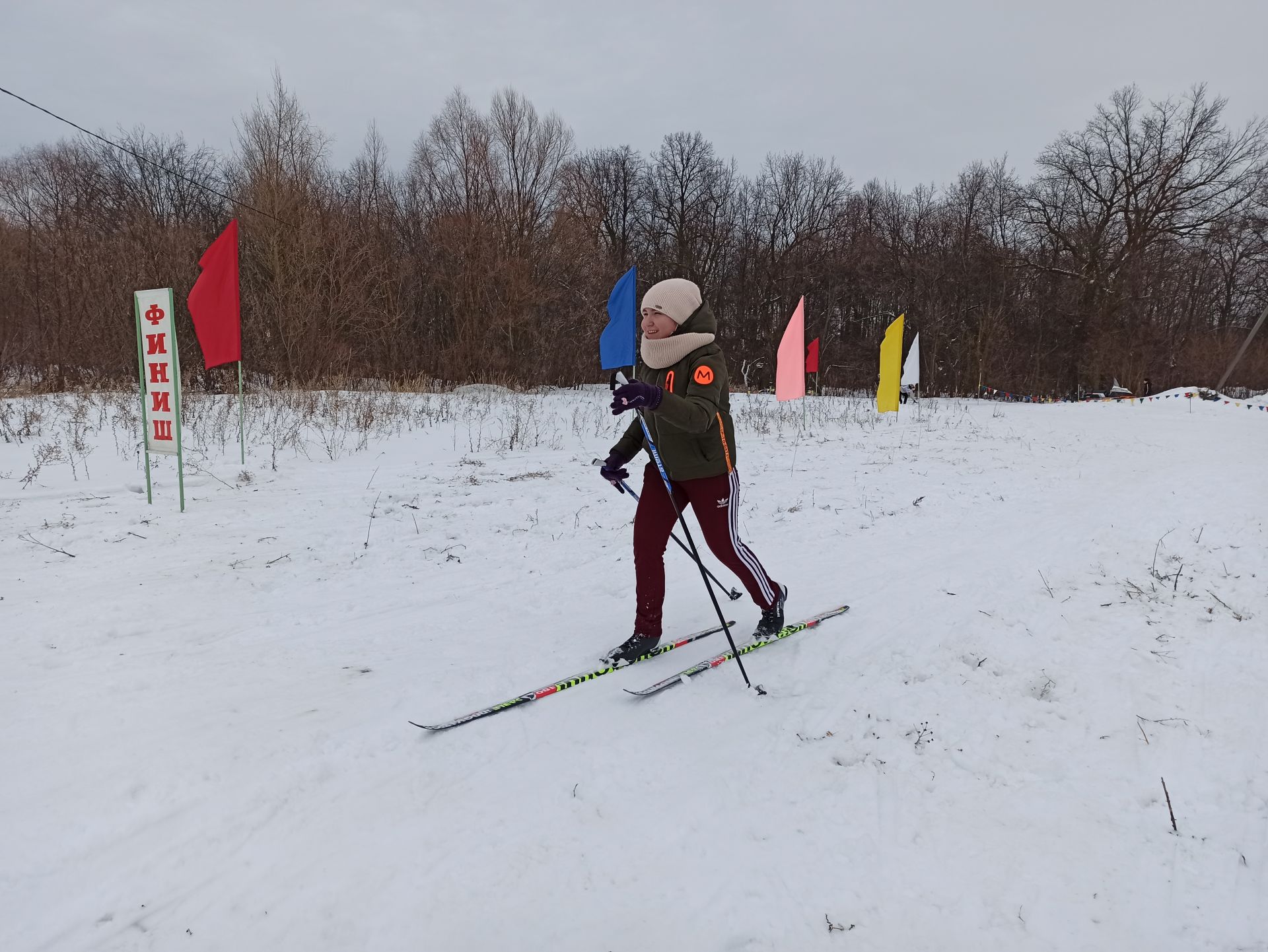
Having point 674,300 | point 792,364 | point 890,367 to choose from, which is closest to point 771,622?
point 674,300

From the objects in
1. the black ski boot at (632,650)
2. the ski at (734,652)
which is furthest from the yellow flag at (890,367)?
the black ski boot at (632,650)

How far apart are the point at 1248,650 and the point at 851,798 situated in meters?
2.63

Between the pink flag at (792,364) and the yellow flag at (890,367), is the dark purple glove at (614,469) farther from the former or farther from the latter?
the yellow flag at (890,367)

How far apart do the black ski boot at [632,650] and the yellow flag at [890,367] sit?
44.2 feet

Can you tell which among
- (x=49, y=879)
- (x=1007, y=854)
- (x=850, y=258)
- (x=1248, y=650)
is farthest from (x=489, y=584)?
(x=850, y=258)

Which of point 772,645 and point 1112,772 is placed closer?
point 1112,772

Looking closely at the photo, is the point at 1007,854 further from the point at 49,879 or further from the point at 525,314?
the point at 525,314

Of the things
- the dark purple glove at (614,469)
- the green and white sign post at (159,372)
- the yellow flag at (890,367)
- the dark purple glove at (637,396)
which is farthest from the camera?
the yellow flag at (890,367)

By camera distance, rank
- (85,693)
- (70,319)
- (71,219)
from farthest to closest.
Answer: (71,219)
(70,319)
(85,693)

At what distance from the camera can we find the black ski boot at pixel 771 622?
161 inches

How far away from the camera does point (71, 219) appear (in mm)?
21469

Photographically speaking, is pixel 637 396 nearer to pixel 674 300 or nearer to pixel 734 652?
pixel 674 300

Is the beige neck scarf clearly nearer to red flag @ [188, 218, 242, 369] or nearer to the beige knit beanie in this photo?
the beige knit beanie

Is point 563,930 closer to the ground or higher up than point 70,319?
closer to the ground
